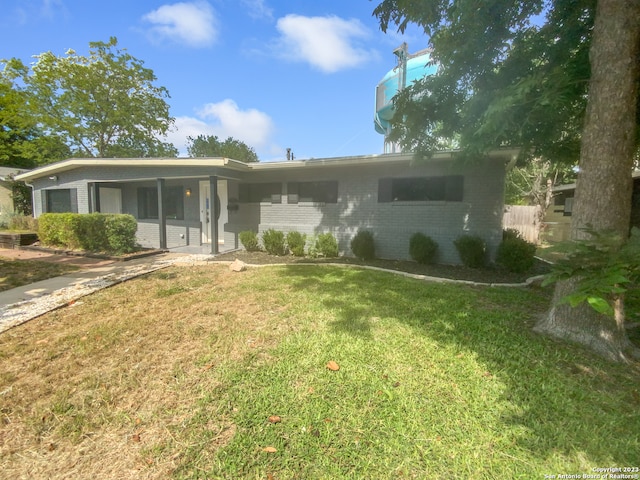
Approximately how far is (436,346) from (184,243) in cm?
1022

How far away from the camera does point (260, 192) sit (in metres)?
10.5

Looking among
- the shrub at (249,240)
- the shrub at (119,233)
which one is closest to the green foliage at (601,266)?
the shrub at (249,240)

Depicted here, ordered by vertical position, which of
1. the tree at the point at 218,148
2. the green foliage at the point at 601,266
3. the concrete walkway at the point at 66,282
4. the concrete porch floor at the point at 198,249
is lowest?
the concrete walkway at the point at 66,282

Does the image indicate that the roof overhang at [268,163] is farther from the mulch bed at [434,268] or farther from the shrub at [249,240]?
the mulch bed at [434,268]

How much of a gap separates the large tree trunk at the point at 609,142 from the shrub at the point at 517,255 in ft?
13.2

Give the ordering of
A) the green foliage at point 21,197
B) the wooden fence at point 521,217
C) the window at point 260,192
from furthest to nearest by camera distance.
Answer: the green foliage at point 21,197 → the wooden fence at point 521,217 → the window at point 260,192

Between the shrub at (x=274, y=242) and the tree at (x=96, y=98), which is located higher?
the tree at (x=96, y=98)

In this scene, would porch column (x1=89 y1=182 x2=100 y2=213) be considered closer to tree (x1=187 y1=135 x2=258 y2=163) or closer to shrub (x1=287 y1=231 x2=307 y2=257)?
shrub (x1=287 y1=231 x2=307 y2=257)

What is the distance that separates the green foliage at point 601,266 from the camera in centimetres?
238

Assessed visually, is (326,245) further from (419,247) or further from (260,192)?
(260,192)

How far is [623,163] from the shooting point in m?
3.09

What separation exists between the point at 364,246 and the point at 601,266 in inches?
241

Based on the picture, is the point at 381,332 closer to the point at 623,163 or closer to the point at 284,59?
the point at 623,163

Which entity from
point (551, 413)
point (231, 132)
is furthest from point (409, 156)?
point (231, 132)
